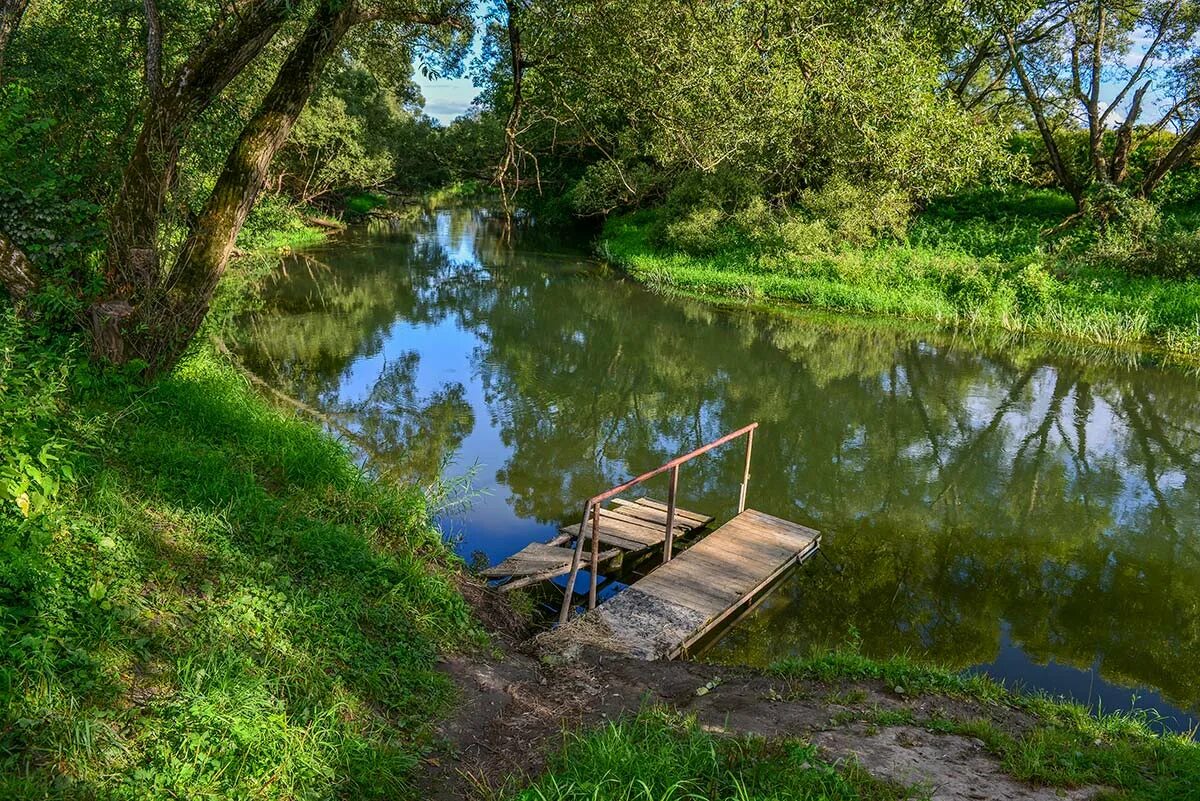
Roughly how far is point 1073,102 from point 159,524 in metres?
31.2

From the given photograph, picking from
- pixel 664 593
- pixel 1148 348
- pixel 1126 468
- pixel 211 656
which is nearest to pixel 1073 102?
pixel 1148 348

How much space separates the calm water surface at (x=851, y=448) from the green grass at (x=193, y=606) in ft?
10.1

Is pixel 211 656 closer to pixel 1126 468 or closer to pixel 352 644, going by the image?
pixel 352 644

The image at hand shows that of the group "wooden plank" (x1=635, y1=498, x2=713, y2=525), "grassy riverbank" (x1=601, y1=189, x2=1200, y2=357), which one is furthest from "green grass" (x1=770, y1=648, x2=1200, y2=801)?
"grassy riverbank" (x1=601, y1=189, x2=1200, y2=357)

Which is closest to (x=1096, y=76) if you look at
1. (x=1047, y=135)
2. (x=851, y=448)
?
(x=1047, y=135)

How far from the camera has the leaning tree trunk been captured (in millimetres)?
7172

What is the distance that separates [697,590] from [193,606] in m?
4.89

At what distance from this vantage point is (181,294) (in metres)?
7.48

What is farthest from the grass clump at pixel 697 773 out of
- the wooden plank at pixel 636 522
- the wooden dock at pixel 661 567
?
the wooden plank at pixel 636 522

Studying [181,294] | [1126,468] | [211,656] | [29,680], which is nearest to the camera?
[29,680]

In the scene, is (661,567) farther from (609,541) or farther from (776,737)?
(776,737)

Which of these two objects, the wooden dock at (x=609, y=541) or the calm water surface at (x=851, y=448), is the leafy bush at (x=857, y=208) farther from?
the wooden dock at (x=609, y=541)

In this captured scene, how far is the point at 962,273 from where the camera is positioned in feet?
76.4

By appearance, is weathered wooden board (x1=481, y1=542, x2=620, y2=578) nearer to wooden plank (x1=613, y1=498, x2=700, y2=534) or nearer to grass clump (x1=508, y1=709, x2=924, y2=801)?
wooden plank (x1=613, y1=498, x2=700, y2=534)
